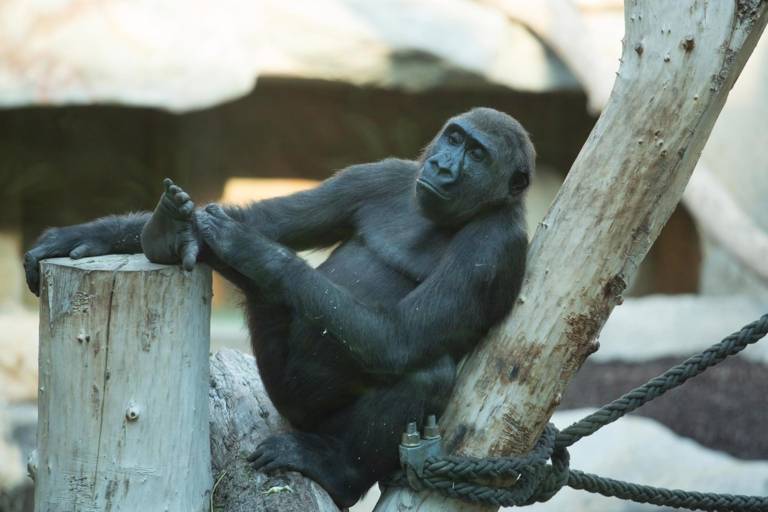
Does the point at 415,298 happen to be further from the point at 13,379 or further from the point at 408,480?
the point at 13,379

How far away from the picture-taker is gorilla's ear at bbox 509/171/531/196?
346cm

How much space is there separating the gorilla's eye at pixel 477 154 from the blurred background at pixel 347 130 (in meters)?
3.40

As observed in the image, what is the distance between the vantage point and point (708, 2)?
8.99 feet

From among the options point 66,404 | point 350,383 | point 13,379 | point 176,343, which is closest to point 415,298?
point 350,383

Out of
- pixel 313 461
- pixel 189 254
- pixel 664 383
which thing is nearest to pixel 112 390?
pixel 189 254

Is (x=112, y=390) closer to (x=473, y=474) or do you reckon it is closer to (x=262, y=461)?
(x=262, y=461)

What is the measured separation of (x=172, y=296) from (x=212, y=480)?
627mm

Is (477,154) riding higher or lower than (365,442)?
higher

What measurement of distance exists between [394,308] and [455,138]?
0.73m

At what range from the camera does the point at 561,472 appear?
3203mm

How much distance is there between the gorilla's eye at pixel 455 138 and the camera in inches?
137

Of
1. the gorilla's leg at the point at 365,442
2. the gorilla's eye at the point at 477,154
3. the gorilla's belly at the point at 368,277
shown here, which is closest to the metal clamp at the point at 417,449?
the gorilla's leg at the point at 365,442

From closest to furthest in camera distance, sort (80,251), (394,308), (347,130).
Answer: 1. (80,251)
2. (394,308)
3. (347,130)

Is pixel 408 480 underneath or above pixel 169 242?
underneath
